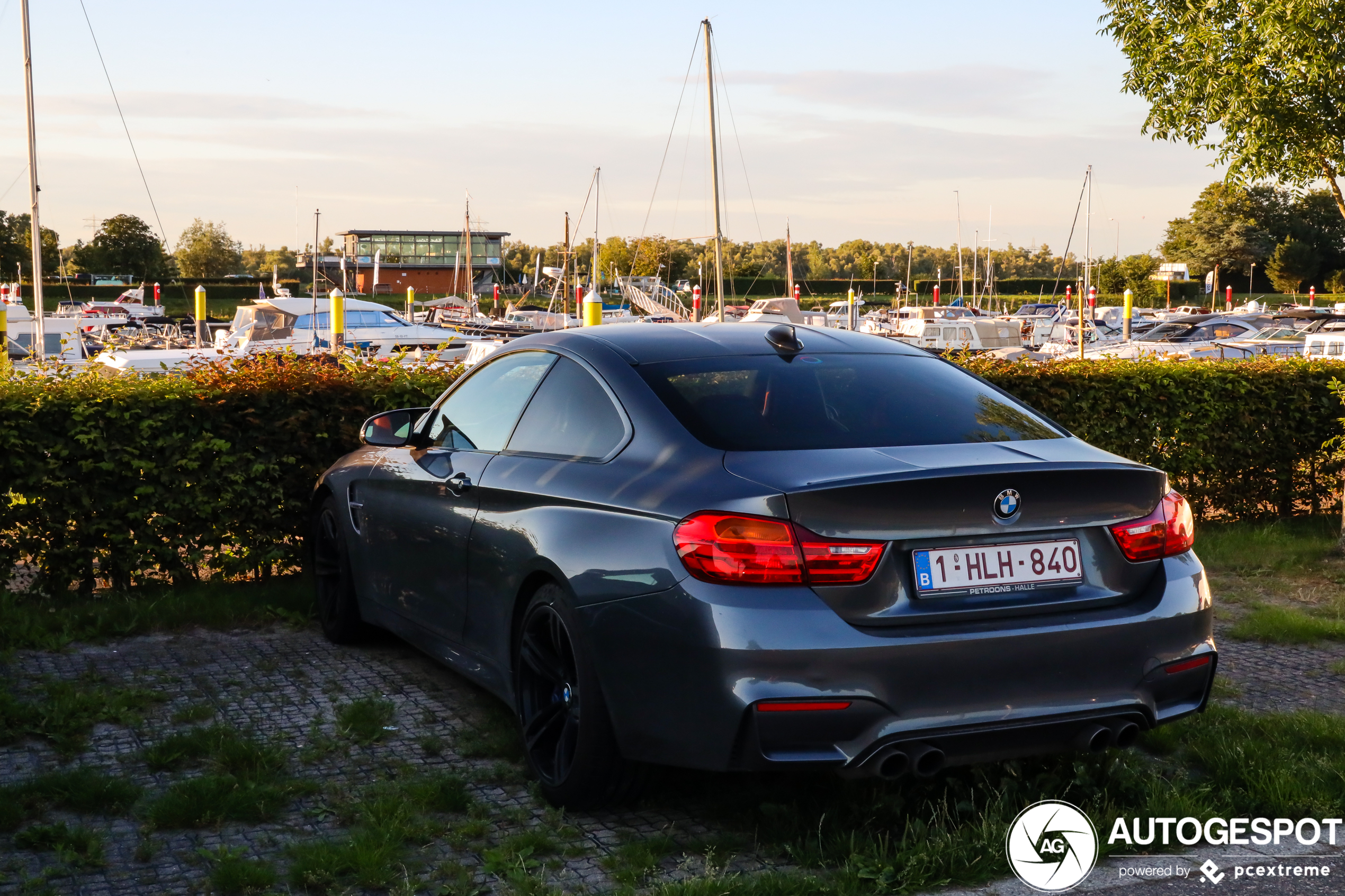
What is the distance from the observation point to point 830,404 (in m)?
4.20

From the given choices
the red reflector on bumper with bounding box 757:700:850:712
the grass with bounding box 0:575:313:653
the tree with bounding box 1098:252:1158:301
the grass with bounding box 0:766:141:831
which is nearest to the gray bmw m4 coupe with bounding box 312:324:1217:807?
the red reflector on bumper with bounding box 757:700:850:712

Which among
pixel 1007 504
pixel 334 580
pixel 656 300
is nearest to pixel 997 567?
pixel 1007 504

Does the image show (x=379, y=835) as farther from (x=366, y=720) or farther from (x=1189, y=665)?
(x=1189, y=665)

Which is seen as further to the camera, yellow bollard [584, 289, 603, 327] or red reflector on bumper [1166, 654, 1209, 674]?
yellow bollard [584, 289, 603, 327]

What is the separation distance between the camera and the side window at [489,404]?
4879 millimetres

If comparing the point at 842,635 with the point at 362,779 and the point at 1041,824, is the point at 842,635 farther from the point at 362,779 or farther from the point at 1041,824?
the point at 362,779

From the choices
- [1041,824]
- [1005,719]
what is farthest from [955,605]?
[1041,824]

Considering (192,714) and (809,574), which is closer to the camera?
(809,574)

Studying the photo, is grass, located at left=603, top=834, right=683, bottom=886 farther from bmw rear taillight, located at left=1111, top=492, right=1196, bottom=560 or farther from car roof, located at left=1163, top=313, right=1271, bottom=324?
car roof, located at left=1163, top=313, right=1271, bottom=324

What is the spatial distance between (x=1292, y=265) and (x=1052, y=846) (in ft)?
315

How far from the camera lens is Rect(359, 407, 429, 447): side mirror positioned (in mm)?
5508

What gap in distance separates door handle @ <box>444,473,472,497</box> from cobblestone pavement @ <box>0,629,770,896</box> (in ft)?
2.96

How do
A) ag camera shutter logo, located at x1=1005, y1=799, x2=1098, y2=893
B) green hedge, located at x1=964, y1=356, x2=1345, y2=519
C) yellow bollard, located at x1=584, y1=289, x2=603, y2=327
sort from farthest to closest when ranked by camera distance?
yellow bollard, located at x1=584, y1=289, x2=603, y2=327, green hedge, located at x1=964, y1=356, x2=1345, y2=519, ag camera shutter logo, located at x1=1005, y1=799, x2=1098, y2=893

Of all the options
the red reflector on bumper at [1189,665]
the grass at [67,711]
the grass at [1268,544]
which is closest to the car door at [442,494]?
the grass at [67,711]
